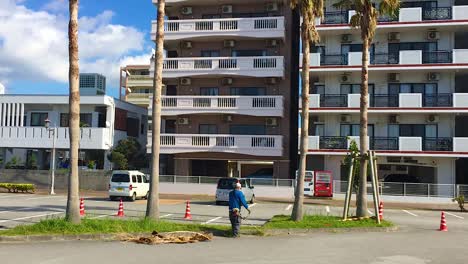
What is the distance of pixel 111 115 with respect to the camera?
45.5 metres

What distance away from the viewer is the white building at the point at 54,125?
44469 millimetres

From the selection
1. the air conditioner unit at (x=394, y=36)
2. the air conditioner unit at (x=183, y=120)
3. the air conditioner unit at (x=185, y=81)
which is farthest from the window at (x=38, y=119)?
the air conditioner unit at (x=394, y=36)

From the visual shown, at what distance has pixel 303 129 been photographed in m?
19.6

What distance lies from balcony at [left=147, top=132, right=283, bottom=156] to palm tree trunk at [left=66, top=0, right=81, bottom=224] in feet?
82.9

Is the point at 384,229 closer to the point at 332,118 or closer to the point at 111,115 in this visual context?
the point at 332,118

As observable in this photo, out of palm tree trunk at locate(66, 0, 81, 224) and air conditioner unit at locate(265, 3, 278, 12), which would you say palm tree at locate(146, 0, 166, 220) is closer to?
palm tree trunk at locate(66, 0, 81, 224)

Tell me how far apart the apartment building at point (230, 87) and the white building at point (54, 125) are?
5.25 metres

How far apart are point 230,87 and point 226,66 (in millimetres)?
2015

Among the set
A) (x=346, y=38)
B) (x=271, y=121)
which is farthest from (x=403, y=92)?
(x=271, y=121)

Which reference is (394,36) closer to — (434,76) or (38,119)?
(434,76)

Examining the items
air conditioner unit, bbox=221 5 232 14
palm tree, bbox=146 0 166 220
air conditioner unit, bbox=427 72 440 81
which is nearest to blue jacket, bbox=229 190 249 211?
palm tree, bbox=146 0 166 220

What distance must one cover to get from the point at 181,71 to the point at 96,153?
37.4ft

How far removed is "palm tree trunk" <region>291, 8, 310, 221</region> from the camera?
60.8 feet

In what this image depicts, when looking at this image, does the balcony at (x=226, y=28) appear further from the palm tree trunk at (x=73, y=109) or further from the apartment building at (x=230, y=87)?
the palm tree trunk at (x=73, y=109)
